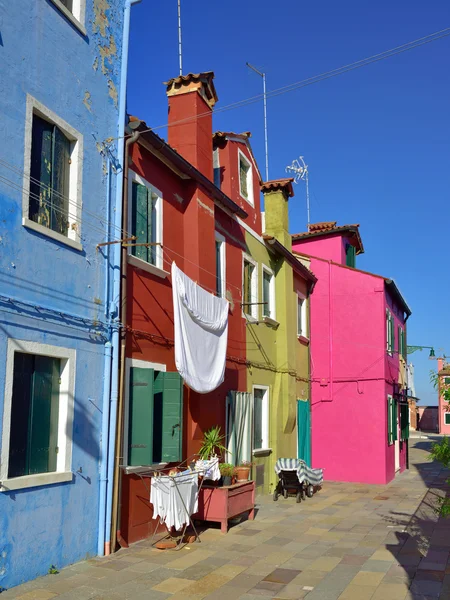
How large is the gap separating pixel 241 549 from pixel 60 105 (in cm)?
659

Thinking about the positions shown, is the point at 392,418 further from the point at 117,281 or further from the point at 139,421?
the point at 117,281

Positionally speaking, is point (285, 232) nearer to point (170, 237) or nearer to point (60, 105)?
point (170, 237)

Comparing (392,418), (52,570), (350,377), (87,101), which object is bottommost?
(52,570)

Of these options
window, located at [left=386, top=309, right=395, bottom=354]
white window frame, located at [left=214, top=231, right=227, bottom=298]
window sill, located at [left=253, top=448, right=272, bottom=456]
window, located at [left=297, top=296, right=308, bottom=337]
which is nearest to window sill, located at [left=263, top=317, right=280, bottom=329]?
window, located at [left=297, top=296, right=308, bottom=337]

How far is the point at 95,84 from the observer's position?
28.0ft

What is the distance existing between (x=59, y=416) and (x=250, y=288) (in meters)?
7.70

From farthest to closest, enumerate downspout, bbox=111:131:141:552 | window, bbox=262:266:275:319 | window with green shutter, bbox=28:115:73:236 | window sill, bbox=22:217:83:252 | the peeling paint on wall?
window, bbox=262:266:275:319 < the peeling paint on wall < downspout, bbox=111:131:141:552 < window with green shutter, bbox=28:115:73:236 < window sill, bbox=22:217:83:252

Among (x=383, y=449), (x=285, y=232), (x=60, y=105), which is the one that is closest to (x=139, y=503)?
(x=60, y=105)

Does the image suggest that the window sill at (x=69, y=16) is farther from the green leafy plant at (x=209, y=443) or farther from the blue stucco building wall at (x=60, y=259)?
the green leafy plant at (x=209, y=443)

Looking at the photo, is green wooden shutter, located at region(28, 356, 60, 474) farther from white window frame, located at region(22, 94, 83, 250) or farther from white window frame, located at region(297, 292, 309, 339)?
white window frame, located at region(297, 292, 309, 339)

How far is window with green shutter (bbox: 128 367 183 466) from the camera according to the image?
8.90 m

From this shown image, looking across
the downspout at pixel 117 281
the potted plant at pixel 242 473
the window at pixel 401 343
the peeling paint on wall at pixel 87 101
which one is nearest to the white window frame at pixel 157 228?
the downspout at pixel 117 281

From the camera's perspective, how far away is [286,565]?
809 centimetres

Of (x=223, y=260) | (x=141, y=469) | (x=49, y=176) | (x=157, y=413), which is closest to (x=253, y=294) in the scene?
(x=223, y=260)
